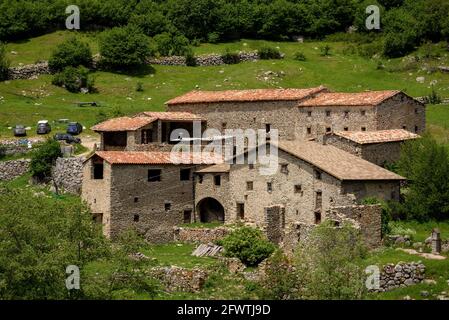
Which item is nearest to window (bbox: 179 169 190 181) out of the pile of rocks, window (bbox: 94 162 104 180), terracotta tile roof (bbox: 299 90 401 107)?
window (bbox: 94 162 104 180)

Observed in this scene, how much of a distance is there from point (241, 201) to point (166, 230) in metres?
4.97

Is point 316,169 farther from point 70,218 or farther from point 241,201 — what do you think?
point 70,218

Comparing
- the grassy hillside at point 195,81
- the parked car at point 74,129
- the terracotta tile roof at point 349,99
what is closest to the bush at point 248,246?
the terracotta tile roof at point 349,99

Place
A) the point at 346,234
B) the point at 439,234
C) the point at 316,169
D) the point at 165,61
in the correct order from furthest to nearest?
the point at 165,61 → the point at 316,169 → the point at 439,234 → the point at 346,234

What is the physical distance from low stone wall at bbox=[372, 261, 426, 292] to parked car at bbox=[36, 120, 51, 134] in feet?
127

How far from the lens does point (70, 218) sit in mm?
75562

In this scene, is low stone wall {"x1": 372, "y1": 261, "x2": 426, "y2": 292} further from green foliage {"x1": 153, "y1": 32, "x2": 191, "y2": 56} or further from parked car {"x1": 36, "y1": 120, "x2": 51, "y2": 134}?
green foliage {"x1": 153, "y1": 32, "x2": 191, "y2": 56}

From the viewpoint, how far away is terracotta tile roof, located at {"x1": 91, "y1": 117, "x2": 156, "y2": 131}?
320ft

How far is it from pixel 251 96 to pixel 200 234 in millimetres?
19878

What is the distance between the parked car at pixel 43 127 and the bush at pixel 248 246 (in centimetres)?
2861

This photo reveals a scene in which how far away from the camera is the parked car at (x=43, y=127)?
108000mm

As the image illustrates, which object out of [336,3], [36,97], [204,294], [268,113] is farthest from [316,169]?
[336,3]

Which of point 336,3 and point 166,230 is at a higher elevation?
point 336,3

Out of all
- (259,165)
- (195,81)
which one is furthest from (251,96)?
(195,81)
